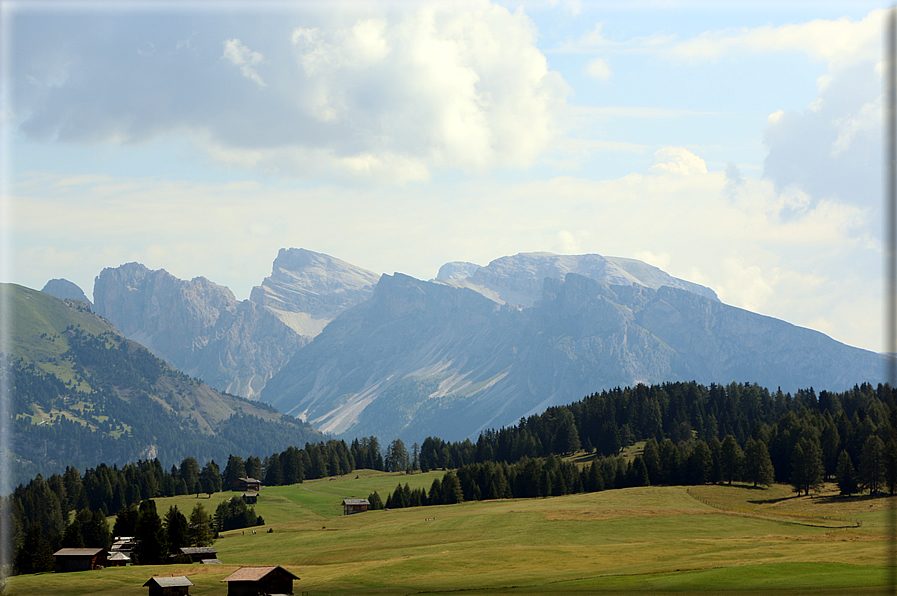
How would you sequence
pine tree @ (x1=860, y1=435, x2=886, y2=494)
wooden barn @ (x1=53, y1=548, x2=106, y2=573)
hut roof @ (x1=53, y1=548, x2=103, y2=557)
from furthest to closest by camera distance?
1. pine tree @ (x1=860, y1=435, x2=886, y2=494)
2. hut roof @ (x1=53, y1=548, x2=103, y2=557)
3. wooden barn @ (x1=53, y1=548, x2=106, y2=573)

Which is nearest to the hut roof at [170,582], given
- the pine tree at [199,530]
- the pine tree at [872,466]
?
the pine tree at [199,530]

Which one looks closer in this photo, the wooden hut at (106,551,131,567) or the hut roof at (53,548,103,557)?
the hut roof at (53,548,103,557)

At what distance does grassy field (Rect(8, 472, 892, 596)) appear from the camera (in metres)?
77.1

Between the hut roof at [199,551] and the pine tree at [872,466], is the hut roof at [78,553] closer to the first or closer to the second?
the hut roof at [199,551]

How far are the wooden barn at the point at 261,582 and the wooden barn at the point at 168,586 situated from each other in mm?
4795

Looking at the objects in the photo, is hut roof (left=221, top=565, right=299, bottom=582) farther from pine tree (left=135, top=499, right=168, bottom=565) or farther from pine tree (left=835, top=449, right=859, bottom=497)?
pine tree (left=835, top=449, right=859, bottom=497)

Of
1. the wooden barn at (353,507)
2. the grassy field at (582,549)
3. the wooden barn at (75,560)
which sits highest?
the grassy field at (582,549)

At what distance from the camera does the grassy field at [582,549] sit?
77.1 m

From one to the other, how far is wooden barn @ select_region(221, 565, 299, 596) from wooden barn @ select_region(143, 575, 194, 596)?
189 inches

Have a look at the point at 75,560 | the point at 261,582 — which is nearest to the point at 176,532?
the point at 75,560

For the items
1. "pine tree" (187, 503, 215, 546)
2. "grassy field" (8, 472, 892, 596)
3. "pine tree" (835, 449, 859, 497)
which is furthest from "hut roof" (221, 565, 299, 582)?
"pine tree" (835, 449, 859, 497)

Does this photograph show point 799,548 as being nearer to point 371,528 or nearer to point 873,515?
point 873,515

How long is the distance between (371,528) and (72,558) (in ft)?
168

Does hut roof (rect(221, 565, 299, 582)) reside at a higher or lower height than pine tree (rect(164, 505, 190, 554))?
higher
